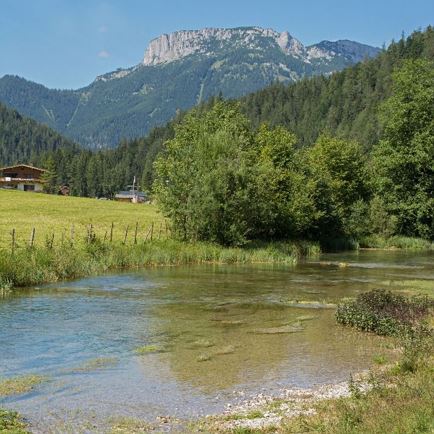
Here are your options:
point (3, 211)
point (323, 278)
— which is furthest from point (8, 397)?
point (3, 211)

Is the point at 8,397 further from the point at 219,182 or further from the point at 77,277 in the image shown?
the point at 219,182

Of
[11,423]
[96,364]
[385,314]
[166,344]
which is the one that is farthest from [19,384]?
[385,314]

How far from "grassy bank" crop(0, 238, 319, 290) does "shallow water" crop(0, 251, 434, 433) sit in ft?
4.75

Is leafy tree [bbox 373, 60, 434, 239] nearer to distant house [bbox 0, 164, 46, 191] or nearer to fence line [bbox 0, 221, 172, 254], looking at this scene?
fence line [bbox 0, 221, 172, 254]

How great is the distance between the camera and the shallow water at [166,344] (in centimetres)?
1478

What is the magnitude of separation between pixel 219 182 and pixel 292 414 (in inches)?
1591

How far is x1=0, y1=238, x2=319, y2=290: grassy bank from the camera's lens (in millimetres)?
33406

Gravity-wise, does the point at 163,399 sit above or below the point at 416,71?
below

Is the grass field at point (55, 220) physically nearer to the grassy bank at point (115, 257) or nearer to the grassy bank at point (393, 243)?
the grassy bank at point (115, 257)

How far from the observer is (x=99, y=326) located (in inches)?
933

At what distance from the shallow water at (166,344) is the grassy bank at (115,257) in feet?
4.75

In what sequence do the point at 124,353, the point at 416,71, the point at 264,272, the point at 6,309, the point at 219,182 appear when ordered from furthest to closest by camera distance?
the point at 416,71 < the point at 219,182 < the point at 264,272 < the point at 6,309 < the point at 124,353

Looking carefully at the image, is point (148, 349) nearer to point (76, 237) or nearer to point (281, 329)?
point (281, 329)

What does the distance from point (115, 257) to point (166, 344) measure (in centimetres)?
2288
